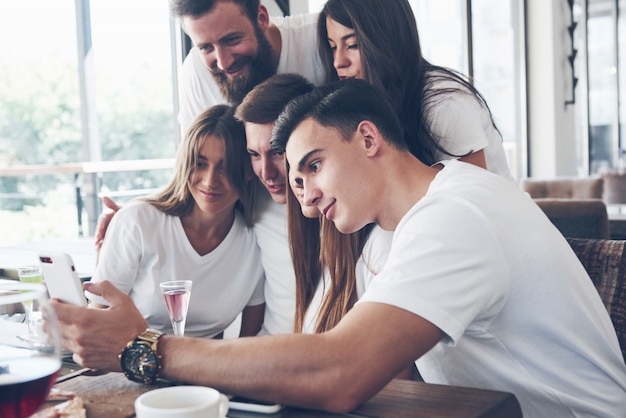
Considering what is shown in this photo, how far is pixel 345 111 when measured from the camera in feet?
5.05

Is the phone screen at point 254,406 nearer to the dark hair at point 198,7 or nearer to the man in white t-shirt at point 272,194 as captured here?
the man in white t-shirt at point 272,194

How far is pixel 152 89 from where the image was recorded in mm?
4383

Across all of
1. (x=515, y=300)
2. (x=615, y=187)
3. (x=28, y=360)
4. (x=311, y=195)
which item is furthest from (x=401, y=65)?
(x=615, y=187)

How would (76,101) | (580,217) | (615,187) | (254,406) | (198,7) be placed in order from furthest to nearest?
(615,187) < (76,101) < (580,217) < (198,7) < (254,406)

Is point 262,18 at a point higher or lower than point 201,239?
higher

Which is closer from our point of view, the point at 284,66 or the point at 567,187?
the point at 284,66

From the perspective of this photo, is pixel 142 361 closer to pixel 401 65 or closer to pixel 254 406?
pixel 254 406

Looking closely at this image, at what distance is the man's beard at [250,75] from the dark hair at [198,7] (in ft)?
0.21

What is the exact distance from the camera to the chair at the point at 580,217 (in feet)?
10.1

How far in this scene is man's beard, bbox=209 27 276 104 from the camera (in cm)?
229

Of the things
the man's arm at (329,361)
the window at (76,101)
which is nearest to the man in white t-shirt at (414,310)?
the man's arm at (329,361)

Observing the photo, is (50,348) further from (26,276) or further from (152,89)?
(152,89)

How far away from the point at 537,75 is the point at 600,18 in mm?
1235

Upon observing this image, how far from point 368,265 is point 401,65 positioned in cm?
57
